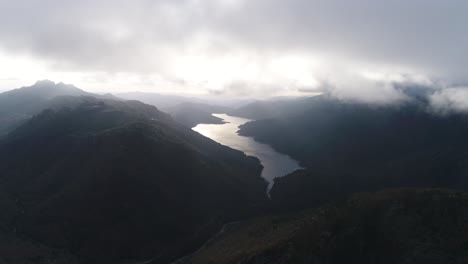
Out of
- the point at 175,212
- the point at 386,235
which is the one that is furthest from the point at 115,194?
the point at 386,235

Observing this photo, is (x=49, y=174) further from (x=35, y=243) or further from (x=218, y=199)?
(x=218, y=199)

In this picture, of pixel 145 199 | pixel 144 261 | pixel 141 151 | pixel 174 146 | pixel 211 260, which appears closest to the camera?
pixel 211 260

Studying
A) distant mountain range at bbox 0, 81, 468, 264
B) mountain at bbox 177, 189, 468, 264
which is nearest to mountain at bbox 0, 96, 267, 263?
distant mountain range at bbox 0, 81, 468, 264

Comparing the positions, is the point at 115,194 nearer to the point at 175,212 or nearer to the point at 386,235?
the point at 175,212

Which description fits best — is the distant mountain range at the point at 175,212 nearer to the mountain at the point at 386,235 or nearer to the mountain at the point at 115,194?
the mountain at the point at 386,235

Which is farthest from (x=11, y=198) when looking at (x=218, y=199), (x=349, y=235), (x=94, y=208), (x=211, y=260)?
(x=349, y=235)

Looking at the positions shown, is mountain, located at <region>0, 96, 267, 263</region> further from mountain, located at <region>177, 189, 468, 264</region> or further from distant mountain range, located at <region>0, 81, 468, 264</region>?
mountain, located at <region>177, 189, 468, 264</region>
